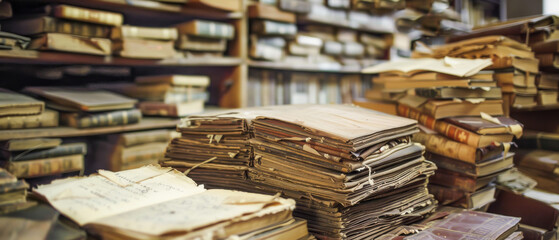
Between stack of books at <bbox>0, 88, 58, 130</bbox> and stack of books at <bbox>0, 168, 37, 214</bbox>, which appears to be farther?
stack of books at <bbox>0, 88, 58, 130</bbox>

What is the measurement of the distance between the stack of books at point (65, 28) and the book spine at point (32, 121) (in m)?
0.29

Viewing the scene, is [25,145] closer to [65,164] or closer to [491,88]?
[65,164]

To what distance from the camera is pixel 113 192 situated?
87 centimetres

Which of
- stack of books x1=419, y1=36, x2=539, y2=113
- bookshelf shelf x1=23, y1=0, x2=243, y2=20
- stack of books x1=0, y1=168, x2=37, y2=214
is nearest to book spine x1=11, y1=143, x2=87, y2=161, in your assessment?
bookshelf shelf x1=23, y1=0, x2=243, y2=20

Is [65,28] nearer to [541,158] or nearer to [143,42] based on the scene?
[143,42]

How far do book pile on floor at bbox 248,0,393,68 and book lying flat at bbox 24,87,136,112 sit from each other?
955mm

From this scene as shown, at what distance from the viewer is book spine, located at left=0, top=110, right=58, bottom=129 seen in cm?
174

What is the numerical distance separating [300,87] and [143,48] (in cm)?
138

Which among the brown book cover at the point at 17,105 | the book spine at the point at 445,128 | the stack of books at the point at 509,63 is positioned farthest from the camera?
the brown book cover at the point at 17,105

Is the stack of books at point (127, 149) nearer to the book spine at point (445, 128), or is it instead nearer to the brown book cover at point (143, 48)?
the brown book cover at point (143, 48)

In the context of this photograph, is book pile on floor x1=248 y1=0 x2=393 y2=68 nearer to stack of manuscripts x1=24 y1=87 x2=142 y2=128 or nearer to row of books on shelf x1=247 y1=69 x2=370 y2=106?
row of books on shelf x1=247 y1=69 x2=370 y2=106

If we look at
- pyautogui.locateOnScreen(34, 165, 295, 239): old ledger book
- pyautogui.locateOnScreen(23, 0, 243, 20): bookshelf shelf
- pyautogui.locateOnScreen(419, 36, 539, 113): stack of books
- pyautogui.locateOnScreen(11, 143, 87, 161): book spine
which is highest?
pyautogui.locateOnScreen(23, 0, 243, 20): bookshelf shelf

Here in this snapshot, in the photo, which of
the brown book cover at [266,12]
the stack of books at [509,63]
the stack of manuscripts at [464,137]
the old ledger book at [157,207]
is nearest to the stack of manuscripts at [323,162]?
the old ledger book at [157,207]

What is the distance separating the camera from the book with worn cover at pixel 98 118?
77.2 inches
